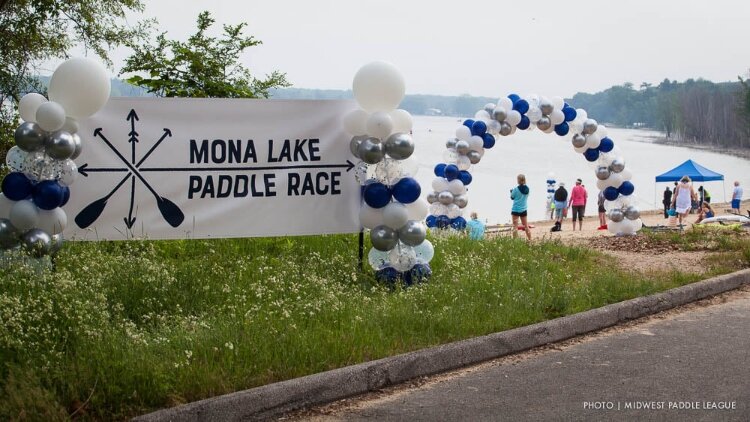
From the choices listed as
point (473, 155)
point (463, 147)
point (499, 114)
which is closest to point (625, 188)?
point (499, 114)

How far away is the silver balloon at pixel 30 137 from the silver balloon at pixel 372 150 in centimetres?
291

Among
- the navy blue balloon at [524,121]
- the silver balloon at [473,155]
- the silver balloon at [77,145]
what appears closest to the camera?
the silver balloon at [77,145]

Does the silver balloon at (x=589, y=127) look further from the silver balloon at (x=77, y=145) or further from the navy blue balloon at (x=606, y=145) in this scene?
the silver balloon at (x=77, y=145)

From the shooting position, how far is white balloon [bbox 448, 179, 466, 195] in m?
22.4

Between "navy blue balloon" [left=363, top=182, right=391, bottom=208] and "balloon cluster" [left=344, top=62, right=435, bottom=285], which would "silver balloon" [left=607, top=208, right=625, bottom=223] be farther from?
"navy blue balloon" [left=363, top=182, right=391, bottom=208]

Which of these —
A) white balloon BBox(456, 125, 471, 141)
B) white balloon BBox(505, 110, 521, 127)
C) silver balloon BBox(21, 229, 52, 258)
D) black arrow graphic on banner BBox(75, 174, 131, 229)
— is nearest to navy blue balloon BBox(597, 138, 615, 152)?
white balloon BBox(505, 110, 521, 127)

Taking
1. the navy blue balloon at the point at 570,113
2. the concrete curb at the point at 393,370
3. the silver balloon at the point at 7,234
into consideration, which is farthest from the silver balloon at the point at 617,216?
the silver balloon at the point at 7,234

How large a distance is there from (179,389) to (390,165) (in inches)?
161

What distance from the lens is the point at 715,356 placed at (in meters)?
6.71

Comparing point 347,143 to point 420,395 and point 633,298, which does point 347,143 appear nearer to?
point 633,298

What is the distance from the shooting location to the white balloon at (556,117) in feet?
65.1

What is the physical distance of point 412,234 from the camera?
335 inches

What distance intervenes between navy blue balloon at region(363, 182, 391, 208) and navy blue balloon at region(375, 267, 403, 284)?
636mm

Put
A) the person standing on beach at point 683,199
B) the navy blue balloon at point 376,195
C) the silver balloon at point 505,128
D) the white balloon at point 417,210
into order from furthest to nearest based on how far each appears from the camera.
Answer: the person standing on beach at point 683,199
the silver balloon at point 505,128
the white balloon at point 417,210
the navy blue balloon at point 376,195
